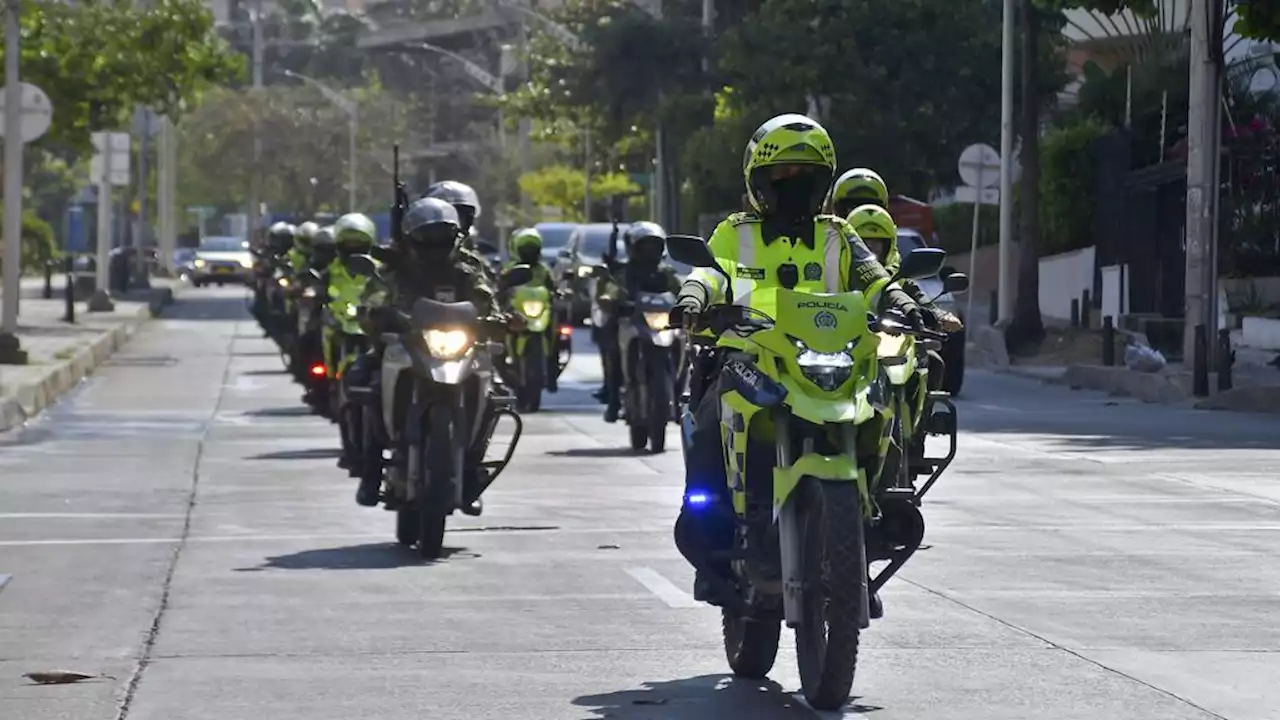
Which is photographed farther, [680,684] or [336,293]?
[336,293]

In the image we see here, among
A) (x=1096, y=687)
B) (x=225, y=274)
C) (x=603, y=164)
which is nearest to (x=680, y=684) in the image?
(x=1096, y=687)

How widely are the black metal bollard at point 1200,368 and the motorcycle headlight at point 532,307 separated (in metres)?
6.85

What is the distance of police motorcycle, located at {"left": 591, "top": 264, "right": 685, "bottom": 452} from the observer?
20875 millimetres

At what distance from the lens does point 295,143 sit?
376 ft

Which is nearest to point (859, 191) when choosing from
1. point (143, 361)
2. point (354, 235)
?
point (354, 235)

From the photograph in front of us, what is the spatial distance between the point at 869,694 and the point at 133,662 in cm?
276

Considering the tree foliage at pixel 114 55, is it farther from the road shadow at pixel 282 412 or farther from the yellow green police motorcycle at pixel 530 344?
the yellow green police motorcycle at pixel 530 344

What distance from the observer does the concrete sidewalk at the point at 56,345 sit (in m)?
25.6

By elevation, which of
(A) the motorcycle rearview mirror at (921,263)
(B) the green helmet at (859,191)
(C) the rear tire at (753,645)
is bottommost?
(C) the rear tire at (753,645)

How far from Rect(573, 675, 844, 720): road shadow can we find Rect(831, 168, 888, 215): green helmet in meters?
5.23

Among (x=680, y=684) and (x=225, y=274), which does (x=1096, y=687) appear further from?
(x=225, y=274)

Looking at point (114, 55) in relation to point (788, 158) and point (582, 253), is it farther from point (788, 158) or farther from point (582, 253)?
point (788, 158)

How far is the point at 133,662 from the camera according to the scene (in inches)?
394

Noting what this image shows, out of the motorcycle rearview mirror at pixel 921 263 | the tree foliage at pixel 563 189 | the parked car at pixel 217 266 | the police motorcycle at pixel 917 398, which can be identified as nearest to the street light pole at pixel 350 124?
the parked car at pixel 217 266
